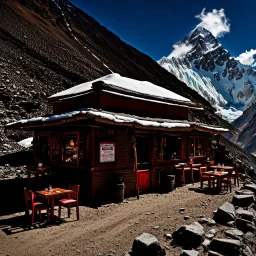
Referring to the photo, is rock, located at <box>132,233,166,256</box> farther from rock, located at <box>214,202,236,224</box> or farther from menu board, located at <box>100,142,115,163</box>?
menu board, located at <box>100,142,115,163</box>

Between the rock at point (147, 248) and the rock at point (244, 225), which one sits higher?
the rock at point (147, 248)

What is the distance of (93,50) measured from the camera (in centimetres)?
5678

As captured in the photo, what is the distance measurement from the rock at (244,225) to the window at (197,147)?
322 inches

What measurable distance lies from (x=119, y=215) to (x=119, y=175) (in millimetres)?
2428

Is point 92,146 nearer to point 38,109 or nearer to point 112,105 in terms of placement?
point 112,105

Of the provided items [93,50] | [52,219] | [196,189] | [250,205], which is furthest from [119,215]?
[93,50]

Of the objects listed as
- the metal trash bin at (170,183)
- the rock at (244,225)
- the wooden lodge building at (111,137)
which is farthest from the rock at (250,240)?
the metal trash bin at (170,183)

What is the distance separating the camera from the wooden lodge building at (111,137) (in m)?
9.88

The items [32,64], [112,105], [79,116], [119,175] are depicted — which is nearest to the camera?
[79,116]

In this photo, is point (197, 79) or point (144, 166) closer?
point (144, 166)

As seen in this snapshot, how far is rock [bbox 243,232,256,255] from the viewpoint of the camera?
703 centimetres

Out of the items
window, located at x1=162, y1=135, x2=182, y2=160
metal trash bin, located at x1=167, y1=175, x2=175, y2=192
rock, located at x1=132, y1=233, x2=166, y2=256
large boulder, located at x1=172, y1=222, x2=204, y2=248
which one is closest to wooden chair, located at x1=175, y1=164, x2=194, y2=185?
window, located at x1=162, y1=135, x2=182, y2=160

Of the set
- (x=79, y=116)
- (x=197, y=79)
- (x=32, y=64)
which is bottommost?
(x=79, y=116)

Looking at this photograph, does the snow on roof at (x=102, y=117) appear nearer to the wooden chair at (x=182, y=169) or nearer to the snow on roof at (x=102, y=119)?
the snow on roof at (x=102, y=119)
